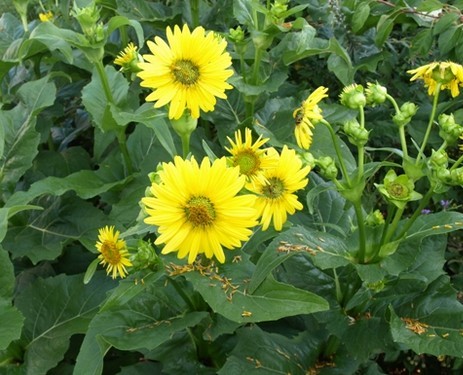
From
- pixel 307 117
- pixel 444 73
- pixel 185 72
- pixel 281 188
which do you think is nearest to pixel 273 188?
pixel 281 188

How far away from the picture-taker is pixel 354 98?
103 cm

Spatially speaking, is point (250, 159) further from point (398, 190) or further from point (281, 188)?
point (398, 190)

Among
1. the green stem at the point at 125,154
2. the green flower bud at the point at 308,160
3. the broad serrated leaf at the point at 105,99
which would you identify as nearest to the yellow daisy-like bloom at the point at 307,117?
the green flower bud at the point at 308,160

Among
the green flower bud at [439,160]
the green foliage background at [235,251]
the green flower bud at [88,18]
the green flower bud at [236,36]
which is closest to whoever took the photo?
the green flower bud at [439,160]

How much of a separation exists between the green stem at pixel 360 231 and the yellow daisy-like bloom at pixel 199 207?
0.24 m

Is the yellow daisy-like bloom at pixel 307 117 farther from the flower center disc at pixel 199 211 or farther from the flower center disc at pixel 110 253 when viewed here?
the flower center disc at pixel 110 253

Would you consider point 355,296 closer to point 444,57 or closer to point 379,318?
point 379,318

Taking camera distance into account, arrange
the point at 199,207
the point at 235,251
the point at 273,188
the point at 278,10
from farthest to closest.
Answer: the point at 278,10 < the point at 235,251 < the point at 273,188 < the point at 199,207

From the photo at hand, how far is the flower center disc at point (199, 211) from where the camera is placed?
0.89 meters

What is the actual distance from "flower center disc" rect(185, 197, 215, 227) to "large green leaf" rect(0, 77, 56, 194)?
0.79 metres

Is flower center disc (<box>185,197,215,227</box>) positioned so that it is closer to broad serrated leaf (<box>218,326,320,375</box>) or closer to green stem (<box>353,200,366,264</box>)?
green stem (<box>353,200,366,264</box>)

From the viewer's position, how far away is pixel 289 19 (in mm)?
1993

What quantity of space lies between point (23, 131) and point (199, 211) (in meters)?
0.87

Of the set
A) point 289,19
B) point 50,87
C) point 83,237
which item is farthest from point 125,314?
point 289,19
